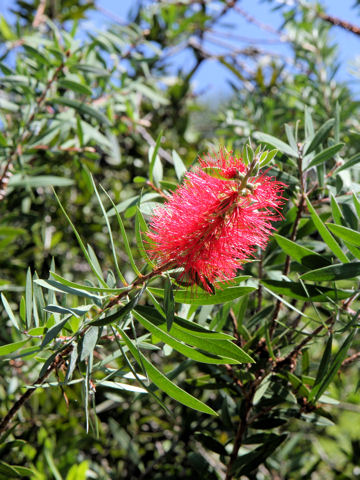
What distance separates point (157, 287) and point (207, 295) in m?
0.94

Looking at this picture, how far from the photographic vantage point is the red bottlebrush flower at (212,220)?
2.24ft

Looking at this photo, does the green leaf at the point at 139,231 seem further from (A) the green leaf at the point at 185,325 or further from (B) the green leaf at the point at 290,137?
(B) the green leaf at the point at 290,137

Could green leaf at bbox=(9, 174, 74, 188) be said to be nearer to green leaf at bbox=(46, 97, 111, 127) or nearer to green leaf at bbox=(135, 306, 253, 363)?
green leaf at bbox=(46, 97, 111, 127)

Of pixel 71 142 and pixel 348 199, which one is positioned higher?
pixel 348 199

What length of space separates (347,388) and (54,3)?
2.52 metres

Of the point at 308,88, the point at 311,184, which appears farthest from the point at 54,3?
the point at 311,184

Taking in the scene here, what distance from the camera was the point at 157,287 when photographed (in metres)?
1.66

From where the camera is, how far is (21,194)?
1652mm

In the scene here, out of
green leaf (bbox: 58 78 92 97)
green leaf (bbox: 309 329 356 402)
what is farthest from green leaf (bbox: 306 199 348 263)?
green leaf (bbox: 58 78 92 97)

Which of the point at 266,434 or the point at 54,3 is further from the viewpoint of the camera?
the point at 54,3

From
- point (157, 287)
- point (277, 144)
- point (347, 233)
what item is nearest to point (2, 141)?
point (157, 287)

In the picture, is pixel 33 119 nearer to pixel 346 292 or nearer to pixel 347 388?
pixel 346 292

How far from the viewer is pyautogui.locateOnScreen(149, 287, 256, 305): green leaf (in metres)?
0.71

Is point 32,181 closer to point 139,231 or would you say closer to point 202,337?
point 139,231
